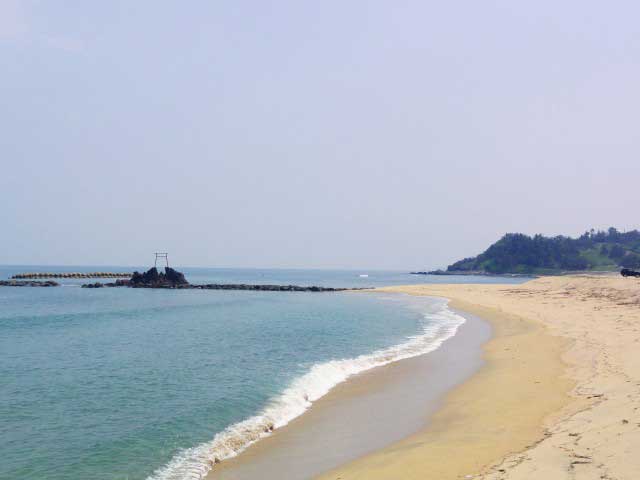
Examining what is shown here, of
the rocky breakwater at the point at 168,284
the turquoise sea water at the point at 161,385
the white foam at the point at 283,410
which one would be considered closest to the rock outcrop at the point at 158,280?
the rocky breakwater at the point at 168,284

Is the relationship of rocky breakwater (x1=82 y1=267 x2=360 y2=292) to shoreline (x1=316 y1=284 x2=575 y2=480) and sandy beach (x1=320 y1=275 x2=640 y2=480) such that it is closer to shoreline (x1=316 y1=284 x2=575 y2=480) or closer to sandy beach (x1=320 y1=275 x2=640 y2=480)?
sandy beach (x1=320 y1=275 x2=640 y2=480)

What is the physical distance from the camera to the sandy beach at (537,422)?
7.71m

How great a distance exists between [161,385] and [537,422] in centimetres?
1031

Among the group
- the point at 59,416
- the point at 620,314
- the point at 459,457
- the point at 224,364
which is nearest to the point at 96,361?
the point at 224,364

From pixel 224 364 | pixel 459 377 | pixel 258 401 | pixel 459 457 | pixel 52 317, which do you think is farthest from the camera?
pixel 52 317

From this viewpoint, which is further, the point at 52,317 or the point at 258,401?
the point at 52,317

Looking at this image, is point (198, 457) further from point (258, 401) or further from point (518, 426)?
point (518, 426)

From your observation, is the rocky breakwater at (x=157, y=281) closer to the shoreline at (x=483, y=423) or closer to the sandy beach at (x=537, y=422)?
the sandy beach at (x=537, y=422)

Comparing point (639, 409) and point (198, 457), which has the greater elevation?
point (639, 409)

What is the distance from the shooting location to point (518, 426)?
34.5 feet

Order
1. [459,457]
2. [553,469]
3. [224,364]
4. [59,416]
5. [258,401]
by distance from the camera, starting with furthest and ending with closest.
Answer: [224,364], [258,401], [59,416], [459,457], [553,469]

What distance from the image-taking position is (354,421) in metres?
12.1

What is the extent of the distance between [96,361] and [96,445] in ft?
32.9

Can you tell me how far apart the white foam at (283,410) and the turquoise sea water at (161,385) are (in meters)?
0.04
